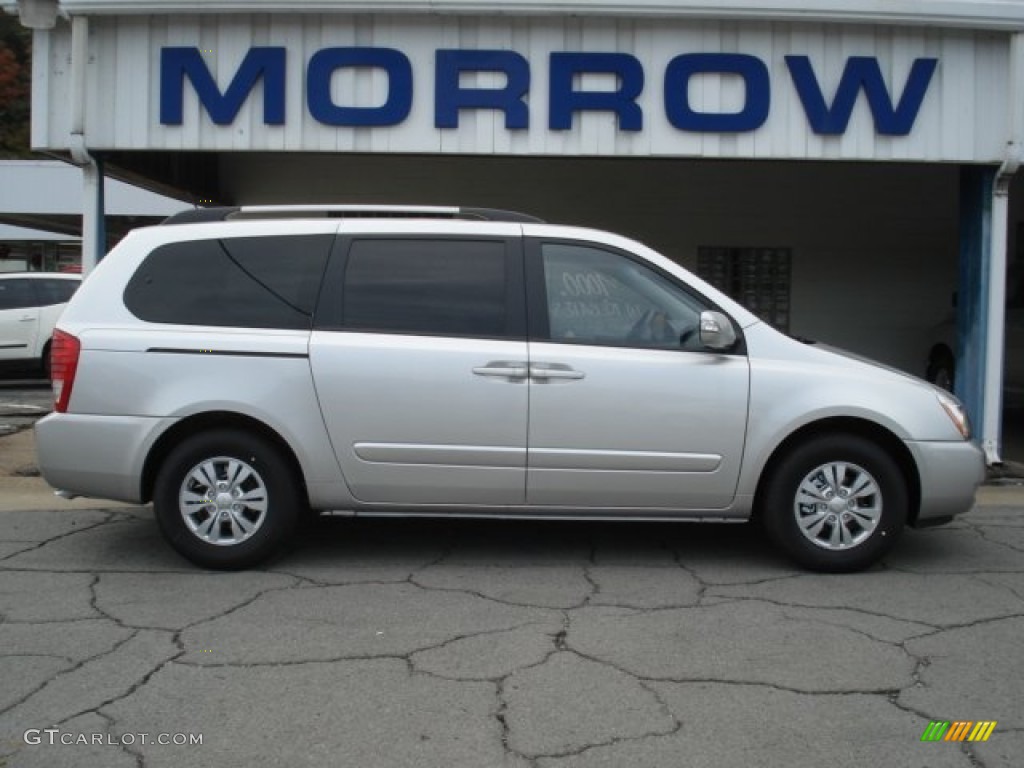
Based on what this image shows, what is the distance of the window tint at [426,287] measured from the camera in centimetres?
543

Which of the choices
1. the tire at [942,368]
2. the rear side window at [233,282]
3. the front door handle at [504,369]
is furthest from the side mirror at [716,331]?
the tire at [942,368]

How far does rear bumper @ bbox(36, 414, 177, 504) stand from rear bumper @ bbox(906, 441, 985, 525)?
13.1 ft

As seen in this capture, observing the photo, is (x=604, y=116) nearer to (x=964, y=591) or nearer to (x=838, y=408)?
(x=838, y=408)

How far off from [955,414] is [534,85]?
4.24 m

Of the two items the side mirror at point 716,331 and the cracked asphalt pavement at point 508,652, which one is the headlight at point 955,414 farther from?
the side mirror at point 716,331

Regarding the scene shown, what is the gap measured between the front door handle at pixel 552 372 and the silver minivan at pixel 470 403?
1 centimetres

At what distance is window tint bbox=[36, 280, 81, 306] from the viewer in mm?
14992

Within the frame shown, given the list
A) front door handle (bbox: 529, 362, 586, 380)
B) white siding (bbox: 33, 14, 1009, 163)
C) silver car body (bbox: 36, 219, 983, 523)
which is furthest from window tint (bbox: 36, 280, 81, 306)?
front door handle (bbox: 529, 362, 586, 380)

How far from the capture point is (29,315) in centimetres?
1475

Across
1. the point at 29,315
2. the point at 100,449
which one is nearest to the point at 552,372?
the point at 100,449

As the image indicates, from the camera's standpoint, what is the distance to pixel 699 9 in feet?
25.5

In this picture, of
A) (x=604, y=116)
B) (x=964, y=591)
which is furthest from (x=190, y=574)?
(x=604, y=116)

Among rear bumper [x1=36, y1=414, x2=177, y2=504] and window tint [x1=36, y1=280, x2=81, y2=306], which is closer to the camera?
rear bumper [x1=36, y1=414, x2=177, y2=504]

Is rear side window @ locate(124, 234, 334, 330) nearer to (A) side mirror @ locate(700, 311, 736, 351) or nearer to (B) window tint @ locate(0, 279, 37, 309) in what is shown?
(A) side mirror @ locate(700, 311, 736, 351)
